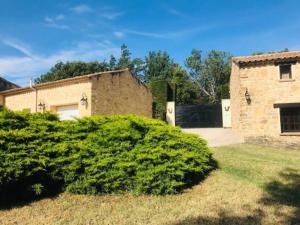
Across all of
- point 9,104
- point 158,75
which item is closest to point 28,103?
point 9,104

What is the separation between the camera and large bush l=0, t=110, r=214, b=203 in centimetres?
642

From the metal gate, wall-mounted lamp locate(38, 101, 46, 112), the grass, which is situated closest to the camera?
the grass

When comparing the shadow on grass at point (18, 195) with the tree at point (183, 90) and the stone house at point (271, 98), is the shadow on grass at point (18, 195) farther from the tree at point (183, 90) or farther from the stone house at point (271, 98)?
the tree at point (183, 90)

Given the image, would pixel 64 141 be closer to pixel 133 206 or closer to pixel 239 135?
pixel 133 206

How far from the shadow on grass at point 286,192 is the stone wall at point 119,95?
36.2ft

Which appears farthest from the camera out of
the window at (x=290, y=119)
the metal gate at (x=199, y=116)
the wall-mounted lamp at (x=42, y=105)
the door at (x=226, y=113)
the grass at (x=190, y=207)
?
the metal gate at (x=199, y=116)

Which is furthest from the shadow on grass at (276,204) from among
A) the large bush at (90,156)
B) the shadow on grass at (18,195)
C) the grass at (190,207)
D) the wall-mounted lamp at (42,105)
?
the wall-mounted lamp at (42,105)

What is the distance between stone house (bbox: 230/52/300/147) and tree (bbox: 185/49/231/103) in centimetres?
3305

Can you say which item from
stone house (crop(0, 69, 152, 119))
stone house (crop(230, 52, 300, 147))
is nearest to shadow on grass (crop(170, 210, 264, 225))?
stone house (crop(0, 69, 152, 119))

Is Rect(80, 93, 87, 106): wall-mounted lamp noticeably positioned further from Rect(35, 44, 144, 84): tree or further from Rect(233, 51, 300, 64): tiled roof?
Rect(35, 44, 144, 84): tree

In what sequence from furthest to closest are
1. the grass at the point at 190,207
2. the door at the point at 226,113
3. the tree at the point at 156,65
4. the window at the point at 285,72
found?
1. the tree at the point at 156,65
2. the door at the point at 226,113
3. the window at the point at 285,72
4. the grass at the point at 190,207

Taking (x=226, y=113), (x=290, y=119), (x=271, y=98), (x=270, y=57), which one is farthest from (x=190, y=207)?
(x=226, y=113)

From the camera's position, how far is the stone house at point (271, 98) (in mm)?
16375

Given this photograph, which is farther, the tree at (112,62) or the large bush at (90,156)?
the tree at (112,62)
